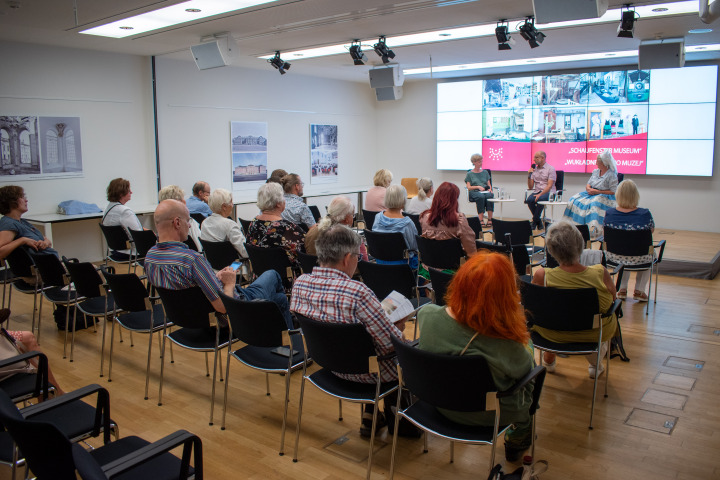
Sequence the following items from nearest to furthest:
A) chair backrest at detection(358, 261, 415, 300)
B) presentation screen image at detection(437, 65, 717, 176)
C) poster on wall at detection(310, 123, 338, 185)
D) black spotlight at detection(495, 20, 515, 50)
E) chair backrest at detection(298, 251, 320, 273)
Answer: chair backrest at detection(358, 261, 415, 300)
chair backrest at detection(298, 251, 320, 273)
black spotlight at detection(495, 20, 515, 50)
presentation screen image at detection(437, 65, 717, 176)
poster on wall at detection(310, 123, 338, 185)

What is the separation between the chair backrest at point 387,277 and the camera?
4.33 meters

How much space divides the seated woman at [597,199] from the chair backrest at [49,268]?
616cm

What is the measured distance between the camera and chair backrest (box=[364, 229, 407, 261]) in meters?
5.44

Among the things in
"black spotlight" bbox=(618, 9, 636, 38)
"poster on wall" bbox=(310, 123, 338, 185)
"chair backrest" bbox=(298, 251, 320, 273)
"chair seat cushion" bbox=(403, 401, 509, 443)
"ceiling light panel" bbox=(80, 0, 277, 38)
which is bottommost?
"chair seat cushion" bbox=(403, 401, 509, 443)

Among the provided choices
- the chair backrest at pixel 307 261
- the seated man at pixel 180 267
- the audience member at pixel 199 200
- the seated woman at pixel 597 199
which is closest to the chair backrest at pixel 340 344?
the seated man at pixel 180 267

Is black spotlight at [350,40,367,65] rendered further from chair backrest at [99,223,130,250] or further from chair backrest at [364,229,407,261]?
chair backrest at [99,223,130,250]

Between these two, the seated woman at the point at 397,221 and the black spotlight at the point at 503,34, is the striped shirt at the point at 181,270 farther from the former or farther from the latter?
the black spotlight at the point at 503,34

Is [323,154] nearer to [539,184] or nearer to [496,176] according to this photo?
[496,176]

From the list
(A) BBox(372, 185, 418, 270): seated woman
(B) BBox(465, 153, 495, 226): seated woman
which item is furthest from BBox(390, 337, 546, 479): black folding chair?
(B) BBox(465, 153, 495, 226): seated woman

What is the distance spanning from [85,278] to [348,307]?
99.3 inches

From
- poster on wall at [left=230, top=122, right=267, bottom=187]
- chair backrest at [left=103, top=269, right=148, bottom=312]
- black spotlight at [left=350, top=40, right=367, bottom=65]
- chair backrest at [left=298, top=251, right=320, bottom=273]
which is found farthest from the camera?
poster on wall at [left=230, top=122, right=267, bottom=187]

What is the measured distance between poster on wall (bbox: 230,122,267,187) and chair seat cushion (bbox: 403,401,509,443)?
9.13 m

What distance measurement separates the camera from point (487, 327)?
246 centimetres

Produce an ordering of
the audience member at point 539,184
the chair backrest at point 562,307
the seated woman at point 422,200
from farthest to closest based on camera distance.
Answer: the audience member at point 539,184, the seated woman at point 422,200, the chair backrest at point 562,307
